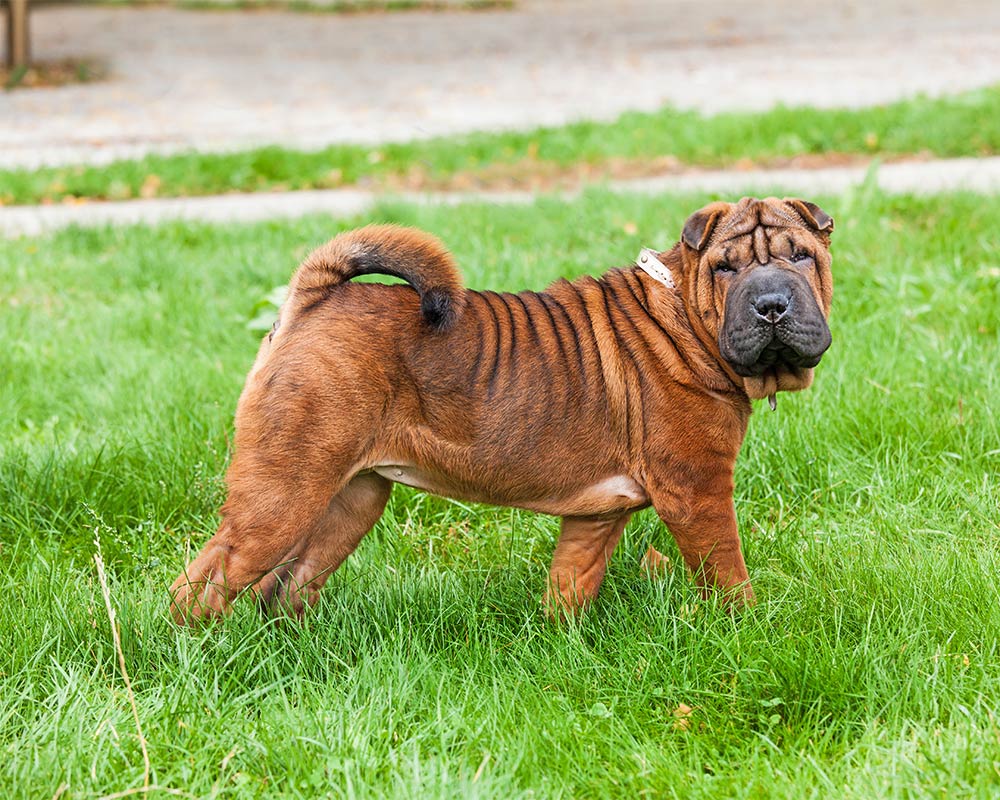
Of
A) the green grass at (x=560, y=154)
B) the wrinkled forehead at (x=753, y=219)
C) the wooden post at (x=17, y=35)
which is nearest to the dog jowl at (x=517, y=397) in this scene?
the wrinkled forehead at (x=753, y=219)

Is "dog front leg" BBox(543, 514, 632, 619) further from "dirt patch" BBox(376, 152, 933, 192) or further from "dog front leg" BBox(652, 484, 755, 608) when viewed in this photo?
"dirt patch" BBox(376, 152, 933, 192)

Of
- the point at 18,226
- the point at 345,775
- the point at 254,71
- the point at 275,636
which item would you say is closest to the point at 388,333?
the point at 275,636

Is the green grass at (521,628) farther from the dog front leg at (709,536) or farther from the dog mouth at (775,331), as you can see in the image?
the dog mouth at (775,331)

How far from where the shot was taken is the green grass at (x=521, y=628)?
3199 mm

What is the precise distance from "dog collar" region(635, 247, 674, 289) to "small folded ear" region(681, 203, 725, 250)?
16cm

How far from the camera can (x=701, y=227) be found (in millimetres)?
3957

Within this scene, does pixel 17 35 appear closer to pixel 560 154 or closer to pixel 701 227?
pixel 560 154

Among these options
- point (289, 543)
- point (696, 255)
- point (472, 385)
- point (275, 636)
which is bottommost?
point (275, 636)

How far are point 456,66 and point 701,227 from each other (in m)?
13.2

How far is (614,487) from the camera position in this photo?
399cm

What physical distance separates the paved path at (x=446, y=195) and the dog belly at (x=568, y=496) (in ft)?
15.3

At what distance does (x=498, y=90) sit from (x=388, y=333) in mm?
11639

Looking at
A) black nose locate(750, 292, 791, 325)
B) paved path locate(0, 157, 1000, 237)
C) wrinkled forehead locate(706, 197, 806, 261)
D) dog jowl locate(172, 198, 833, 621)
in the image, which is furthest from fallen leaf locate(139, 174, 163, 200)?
black nose locate(750, 292, 791, 325)

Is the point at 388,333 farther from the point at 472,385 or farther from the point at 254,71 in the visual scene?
the point at 254,71
